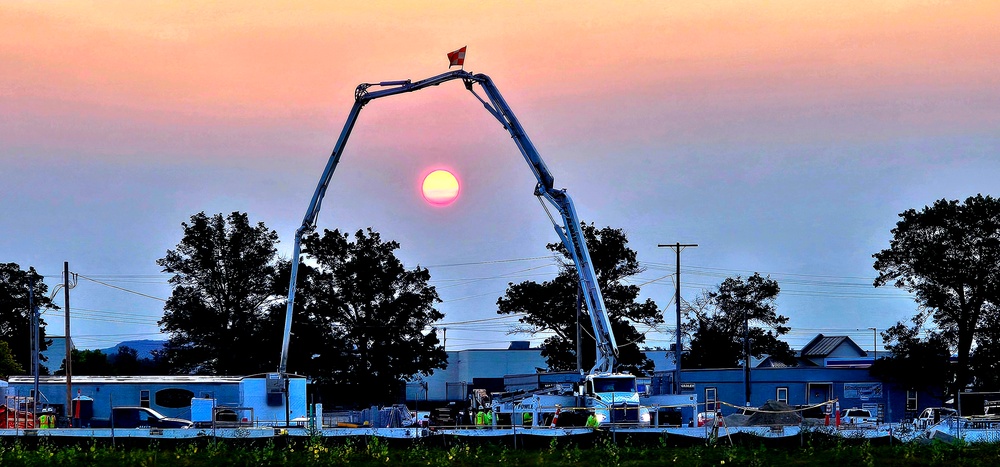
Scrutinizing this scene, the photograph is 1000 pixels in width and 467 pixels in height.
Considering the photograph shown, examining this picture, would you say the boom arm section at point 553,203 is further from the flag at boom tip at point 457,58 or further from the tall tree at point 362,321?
the tall tree at point 362,321

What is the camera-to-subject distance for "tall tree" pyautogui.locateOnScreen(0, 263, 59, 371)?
112500 millimetres

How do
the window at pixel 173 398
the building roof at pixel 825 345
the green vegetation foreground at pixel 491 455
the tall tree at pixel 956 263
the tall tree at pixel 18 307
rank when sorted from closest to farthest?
the green vegetation foreground at pixel 491 455 < the window at pixel 173 398 < the tall tree at pixel 956 263 < the tall tree at pixel 18 307 < the building roof at pixel 825 345

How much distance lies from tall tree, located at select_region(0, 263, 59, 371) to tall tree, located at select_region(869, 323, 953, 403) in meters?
67.9

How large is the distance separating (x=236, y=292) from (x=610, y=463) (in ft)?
205

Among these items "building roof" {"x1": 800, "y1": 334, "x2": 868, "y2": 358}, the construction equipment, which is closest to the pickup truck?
the construction equipment

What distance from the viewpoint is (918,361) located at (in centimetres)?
8475

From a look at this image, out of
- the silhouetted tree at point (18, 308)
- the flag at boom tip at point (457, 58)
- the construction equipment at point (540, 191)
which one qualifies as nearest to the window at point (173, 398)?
the construction equipment at point (540, 191)

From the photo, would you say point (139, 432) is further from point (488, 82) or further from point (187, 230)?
point (187, 230)

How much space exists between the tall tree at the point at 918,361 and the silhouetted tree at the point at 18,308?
67.8 meters

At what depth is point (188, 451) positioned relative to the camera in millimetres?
37250

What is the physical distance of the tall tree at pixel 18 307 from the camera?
369ft

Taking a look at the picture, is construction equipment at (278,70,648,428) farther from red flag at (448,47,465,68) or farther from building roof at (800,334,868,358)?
building roof at (800,334,868,358)

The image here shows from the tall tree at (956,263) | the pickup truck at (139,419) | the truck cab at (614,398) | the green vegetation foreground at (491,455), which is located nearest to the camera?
the green vegetation foreground at (491,455)

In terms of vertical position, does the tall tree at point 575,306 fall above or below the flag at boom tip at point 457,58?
below
